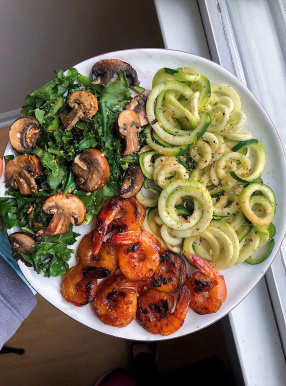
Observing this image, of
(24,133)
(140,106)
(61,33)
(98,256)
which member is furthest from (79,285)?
(61,33)

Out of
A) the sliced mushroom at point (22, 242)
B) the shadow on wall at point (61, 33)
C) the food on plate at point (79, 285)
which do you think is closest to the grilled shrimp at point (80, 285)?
the food on plate at point (79, 285)

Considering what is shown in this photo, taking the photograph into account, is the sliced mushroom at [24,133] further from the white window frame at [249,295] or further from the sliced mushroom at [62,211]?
the white window frame at [249,295]

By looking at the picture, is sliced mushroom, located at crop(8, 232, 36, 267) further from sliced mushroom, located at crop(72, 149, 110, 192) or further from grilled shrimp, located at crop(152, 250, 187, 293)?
grilled shrimp, located at crop(152, 250, 187, 293)

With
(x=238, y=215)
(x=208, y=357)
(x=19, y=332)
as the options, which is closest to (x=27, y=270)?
(x=238, y=215)

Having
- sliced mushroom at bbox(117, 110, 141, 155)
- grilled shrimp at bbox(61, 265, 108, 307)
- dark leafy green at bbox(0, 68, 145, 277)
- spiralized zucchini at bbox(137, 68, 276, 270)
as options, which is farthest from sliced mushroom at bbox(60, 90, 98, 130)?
grilled shrimp at bbox(61, 265, 108, 307)

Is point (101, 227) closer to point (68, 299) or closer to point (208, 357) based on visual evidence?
point (68, 299)

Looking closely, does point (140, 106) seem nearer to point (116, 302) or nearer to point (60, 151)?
point (60, 151)

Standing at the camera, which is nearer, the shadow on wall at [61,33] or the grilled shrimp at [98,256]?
the grilled shrimp at [98,256]
